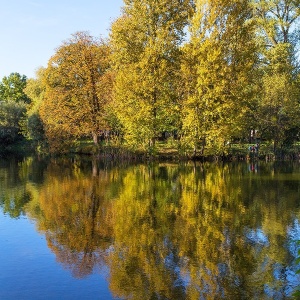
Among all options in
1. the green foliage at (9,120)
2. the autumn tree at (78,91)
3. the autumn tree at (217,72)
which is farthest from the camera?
the green foliage at (9,120)

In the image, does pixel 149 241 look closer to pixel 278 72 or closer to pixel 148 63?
pixel 148 63

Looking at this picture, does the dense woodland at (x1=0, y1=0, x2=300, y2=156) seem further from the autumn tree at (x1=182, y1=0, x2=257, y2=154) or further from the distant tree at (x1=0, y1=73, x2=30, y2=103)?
the distant tree at (x1=0, y1=73, x2=30, y2=103)

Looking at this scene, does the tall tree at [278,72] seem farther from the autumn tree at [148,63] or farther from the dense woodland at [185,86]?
the autumn tree at [148,63]

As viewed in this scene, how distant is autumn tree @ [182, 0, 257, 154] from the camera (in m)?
45.2

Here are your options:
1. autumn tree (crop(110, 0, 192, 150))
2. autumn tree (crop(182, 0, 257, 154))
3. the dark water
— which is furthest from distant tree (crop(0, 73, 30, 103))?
the dark water

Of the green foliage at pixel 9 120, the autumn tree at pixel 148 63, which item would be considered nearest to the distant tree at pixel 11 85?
the green foliage at pixel 9 120

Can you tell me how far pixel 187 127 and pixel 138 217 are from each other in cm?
2975

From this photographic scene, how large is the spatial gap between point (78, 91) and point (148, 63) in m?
13.6

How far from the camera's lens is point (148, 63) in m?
46.2

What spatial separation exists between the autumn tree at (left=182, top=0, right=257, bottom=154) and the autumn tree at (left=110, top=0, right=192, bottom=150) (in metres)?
2.04

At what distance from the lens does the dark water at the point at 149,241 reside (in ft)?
34.6

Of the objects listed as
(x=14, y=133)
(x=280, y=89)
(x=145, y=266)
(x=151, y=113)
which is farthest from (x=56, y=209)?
(x=14, y=133)

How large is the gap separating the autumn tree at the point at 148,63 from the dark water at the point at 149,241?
69.1 ft

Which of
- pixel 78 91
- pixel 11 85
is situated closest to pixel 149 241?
pixel 78 91
